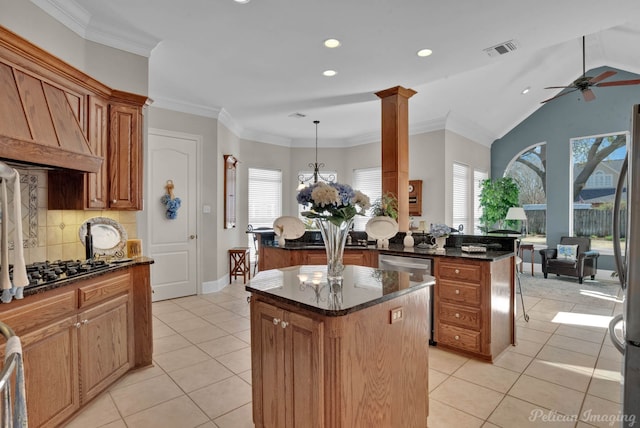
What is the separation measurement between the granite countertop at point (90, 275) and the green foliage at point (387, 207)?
244 centimetres

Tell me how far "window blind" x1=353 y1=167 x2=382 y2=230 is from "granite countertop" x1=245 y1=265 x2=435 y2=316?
5.47m

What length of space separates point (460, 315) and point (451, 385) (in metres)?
0.74

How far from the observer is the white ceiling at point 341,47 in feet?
9.38

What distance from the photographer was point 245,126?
680 centimetres

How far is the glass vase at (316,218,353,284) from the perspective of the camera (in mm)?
1979

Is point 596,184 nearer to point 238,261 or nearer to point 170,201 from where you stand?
point 238,261

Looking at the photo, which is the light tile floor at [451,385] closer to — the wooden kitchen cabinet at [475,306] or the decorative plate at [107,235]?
the wooden kitchen cabinet at [475,306]

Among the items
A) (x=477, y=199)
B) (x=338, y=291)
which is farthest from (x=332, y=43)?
(x=477, y=199)

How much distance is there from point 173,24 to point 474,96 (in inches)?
201

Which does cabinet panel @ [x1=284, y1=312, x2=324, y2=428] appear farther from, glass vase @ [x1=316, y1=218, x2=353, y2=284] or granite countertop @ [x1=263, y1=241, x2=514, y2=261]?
granite countertop @ [x1=263, y1=241, x2=514, y2=261]

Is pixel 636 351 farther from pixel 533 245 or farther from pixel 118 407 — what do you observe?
pixel 533 245

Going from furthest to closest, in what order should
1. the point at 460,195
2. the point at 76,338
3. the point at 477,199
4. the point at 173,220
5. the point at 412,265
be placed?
1. the point at 477,199
2. the point at 460,195
3. the point at 173,220
4. the point at 412,265
5. the point at 76,338

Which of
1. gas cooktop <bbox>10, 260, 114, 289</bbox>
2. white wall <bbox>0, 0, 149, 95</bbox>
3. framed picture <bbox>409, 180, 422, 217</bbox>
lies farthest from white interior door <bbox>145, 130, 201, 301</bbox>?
framed picture <bbox>409, 180, 422, 217</bbox>

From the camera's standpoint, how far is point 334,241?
201 cm
